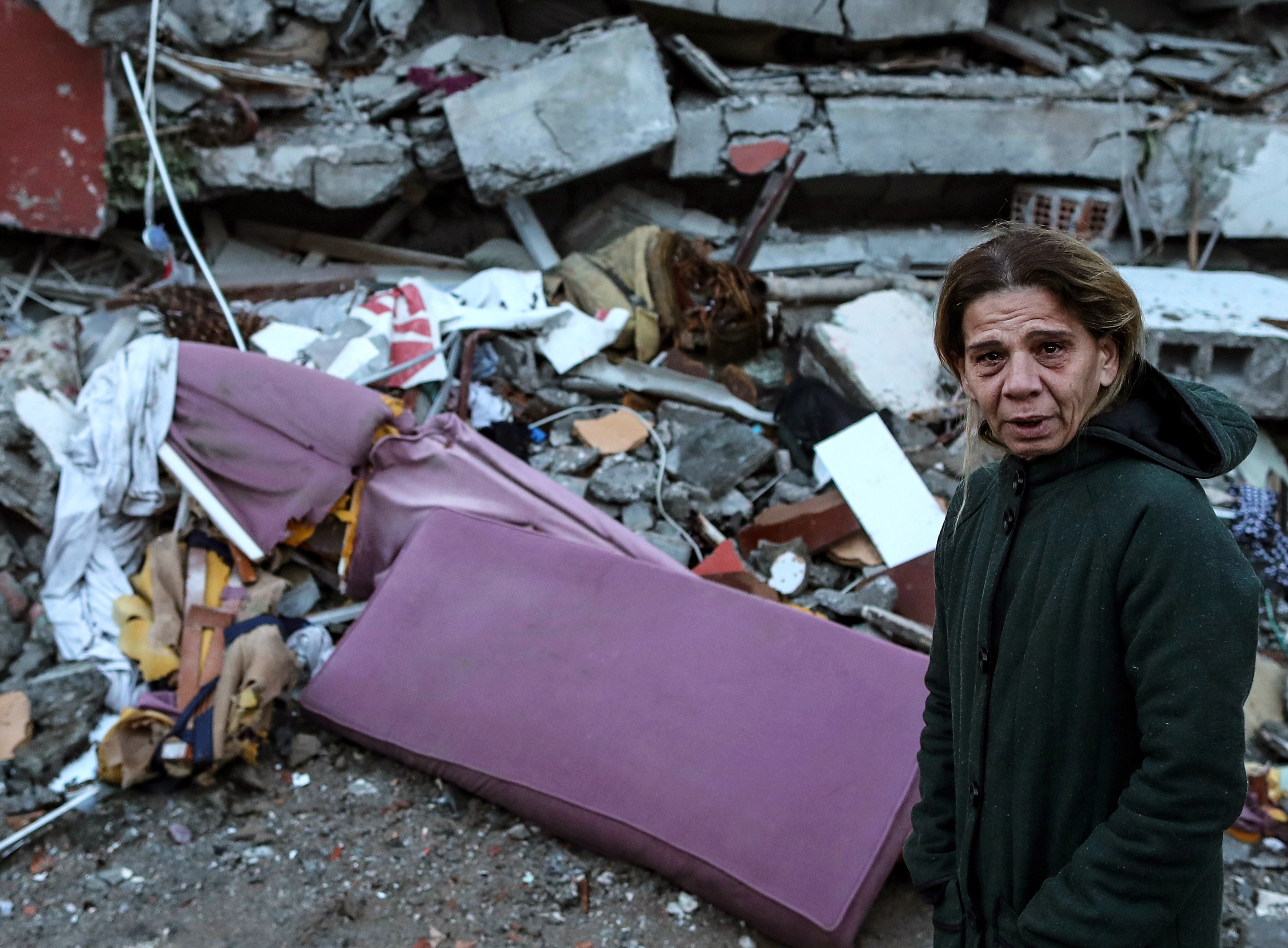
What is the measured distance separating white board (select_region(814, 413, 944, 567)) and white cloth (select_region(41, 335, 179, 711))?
2655 mm

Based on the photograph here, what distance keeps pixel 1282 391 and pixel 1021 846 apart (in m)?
4.41

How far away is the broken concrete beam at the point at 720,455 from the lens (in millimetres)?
4266

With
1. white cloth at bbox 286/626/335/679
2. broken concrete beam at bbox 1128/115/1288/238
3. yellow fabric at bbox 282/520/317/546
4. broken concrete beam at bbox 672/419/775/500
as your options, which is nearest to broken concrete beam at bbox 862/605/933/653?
broken concrete beam at bbox 672/419/775/500

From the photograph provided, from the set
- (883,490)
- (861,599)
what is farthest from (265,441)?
(883,490)

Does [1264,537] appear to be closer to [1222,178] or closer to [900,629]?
[900,629]

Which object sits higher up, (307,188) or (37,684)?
(307,188)

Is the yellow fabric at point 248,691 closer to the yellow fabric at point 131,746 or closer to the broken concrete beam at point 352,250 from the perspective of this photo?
the yellow fabric at point 131,746

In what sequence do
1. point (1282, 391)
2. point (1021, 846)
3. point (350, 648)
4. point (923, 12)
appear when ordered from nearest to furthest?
1. point (1021, 846)
2. point (350, 648)
3. point (1282, 391)
4. point (923, 12)

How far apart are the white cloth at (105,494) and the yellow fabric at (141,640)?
0.03 m

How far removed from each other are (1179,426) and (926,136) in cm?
547

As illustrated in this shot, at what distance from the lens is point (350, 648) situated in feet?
10.1

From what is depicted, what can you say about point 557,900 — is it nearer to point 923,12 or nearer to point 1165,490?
point 1165,490

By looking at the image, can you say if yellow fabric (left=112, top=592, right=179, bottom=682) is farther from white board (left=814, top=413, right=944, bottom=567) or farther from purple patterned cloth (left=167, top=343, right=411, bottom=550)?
white board (left=814, top=413, right=944, bottom=567)

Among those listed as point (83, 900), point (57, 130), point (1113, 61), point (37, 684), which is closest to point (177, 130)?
point (57, 130)
